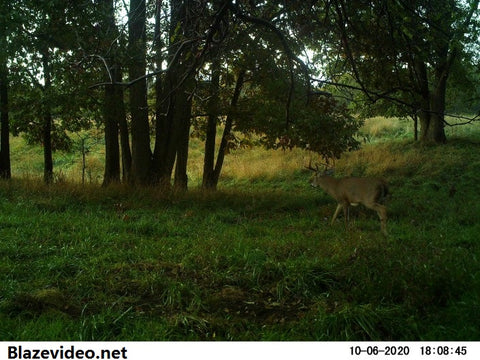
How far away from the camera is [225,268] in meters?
6.21

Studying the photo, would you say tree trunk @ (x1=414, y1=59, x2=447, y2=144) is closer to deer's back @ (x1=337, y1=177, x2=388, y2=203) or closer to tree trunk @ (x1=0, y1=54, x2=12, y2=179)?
deer's back @ (x1=337, y1=177, x2=388, y2=203)

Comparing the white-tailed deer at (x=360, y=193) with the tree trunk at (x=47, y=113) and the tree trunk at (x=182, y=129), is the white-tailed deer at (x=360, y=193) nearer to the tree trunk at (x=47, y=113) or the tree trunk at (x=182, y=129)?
the tree trunk at (x=182, y=129)

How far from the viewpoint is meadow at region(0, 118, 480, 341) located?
4406 millimetres

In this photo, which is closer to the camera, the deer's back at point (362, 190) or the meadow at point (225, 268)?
the meadow at point (225, 268)

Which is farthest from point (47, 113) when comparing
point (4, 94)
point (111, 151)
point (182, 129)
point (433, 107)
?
point (433, 107)

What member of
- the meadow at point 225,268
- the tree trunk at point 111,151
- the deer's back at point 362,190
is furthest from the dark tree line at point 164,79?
the meadow at point 225,268

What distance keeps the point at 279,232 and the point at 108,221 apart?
294 cm

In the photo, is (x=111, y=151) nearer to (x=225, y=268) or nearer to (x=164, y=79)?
(x=164, y=79)

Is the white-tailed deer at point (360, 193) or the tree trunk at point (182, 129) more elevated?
the tree trunk at point (182, 129)

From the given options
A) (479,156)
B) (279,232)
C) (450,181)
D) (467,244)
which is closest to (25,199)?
(279,232)

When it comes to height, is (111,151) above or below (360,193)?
above

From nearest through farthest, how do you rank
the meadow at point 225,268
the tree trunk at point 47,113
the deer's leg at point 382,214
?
the meadow at point 225,268, the deer's leg at point 382,214, the tree trunk at point 47,113

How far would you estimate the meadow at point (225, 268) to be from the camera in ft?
14.5

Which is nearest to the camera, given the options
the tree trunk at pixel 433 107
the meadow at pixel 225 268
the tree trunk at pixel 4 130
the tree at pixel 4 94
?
the meadow at pixel 225 268
